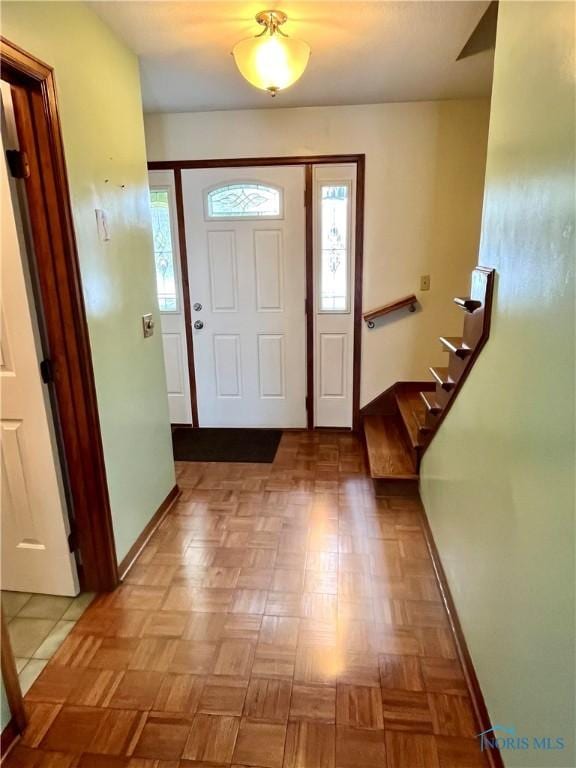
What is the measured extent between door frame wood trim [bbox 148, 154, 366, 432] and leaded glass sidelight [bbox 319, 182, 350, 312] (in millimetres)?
74

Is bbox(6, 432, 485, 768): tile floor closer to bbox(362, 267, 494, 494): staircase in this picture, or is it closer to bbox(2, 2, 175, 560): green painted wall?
bbox(362, 267, 494, 494): staircase

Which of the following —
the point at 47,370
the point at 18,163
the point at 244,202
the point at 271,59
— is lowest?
the point at 47,370

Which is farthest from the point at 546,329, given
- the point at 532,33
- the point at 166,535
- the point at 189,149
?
the point at 189,149

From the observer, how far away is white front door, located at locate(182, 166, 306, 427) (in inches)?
128

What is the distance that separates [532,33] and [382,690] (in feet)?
6.31

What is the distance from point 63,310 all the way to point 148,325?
0.66 m

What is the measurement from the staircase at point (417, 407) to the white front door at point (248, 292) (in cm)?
71

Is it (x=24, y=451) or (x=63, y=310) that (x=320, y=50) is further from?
(x=24, y=451)

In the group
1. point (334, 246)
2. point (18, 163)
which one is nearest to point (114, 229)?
point (18, 163)

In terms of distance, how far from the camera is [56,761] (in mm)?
1267

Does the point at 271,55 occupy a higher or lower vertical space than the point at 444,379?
higher

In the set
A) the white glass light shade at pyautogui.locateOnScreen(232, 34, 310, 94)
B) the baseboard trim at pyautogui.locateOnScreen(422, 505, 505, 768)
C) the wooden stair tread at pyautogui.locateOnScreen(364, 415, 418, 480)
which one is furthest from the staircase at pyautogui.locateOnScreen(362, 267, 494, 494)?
the white glass light shade at pyautogui.locateOnScreen(232, 34, 310, 94)

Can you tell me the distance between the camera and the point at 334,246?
3285mm

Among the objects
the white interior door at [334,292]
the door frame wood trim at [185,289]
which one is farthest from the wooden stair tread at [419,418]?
the door frame wood trim at [185,289]
